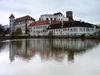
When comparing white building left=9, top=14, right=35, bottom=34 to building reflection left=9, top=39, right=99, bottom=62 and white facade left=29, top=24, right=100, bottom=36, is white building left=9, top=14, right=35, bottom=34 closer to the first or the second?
white facade left=29, top=24, right=100, bottom=36

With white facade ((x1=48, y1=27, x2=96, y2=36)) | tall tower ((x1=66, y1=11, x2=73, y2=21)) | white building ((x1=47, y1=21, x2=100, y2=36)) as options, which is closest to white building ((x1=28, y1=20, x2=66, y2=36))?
white building ((x1=47, y1=21, x2=100, y2=36))

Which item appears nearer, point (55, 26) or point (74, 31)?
point (74, 31)

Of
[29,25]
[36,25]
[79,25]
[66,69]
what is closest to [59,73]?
[66,69]

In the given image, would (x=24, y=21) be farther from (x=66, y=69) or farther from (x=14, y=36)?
(x=66, y=69)

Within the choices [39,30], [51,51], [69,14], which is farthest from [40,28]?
[51,51]

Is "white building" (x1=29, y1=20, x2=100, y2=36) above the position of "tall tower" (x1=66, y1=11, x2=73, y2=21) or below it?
below

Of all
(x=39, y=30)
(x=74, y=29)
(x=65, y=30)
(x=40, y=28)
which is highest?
(x=40, y=28)

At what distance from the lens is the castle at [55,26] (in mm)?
67625

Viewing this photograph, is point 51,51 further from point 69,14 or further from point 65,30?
point 69,14

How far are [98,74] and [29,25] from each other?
98655mm

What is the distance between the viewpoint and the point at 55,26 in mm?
78688

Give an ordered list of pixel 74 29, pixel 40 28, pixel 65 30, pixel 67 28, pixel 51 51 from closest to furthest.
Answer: pixel 51 51 < pixel 74 29 < pixel 67 28 < pixel 65 30 < pixel 40 28

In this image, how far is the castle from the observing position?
67.6m

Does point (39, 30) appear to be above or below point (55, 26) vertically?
below
